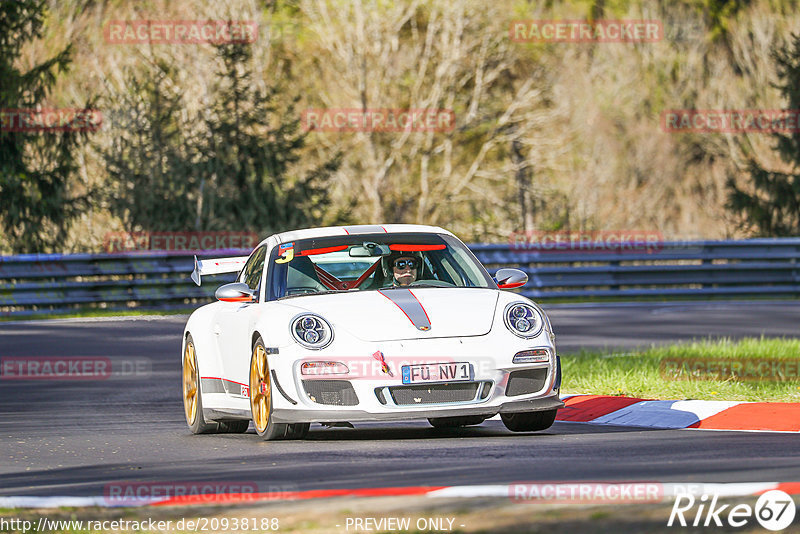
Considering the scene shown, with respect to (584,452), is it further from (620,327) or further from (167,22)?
(167,22)

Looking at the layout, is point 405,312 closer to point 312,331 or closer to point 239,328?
point 312,331

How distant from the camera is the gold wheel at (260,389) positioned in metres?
9.70

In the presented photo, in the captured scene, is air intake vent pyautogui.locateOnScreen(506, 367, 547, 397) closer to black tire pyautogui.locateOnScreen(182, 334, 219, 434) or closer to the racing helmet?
the racing helmet

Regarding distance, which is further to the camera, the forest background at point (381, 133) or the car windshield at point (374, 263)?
the forest background at point (381, 133)

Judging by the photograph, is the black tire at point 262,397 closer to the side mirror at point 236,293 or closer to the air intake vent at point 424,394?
the side mirror at point 236,293

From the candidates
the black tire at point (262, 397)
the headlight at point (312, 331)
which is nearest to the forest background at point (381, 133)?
the black tire at point (262, 397)

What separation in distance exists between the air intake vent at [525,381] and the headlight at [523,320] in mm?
230

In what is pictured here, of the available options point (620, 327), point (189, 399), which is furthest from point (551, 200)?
point (189, 399)

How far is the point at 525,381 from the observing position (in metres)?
9.56

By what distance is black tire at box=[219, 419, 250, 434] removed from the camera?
11.2 m

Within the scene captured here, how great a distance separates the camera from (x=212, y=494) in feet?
22.4

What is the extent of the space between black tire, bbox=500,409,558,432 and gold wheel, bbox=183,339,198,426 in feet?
8.22

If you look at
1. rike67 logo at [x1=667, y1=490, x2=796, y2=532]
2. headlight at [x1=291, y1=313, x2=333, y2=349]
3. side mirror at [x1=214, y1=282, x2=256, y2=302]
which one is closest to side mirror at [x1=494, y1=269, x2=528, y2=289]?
headlight at [x1=291, y1=313, x2=333, y2=349]

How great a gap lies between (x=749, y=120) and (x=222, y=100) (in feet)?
57.7
